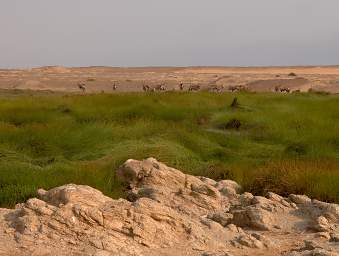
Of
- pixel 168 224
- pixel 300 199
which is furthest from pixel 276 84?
pixel 168 224

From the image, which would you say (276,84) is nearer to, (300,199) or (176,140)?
(176,140)

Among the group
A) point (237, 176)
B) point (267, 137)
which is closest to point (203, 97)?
point (267, 137)

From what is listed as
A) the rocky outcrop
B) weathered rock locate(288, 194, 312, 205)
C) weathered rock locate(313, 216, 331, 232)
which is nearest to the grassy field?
weathered rock locate(288, 194, 312, 205)

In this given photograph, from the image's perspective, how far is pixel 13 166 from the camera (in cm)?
1191

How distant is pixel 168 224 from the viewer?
7.28 meters

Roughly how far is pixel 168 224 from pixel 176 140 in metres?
9.28

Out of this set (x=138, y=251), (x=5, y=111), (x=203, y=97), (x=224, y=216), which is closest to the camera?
(x=138, y=251)

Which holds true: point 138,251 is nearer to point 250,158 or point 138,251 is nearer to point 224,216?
point 224,216

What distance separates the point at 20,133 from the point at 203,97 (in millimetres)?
10749

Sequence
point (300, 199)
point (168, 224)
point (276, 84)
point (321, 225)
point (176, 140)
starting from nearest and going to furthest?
1. point (168, 224)
2. point (321, 225)
3. point (300, 199)
4. point (176, 140)
5. point (276, 84)

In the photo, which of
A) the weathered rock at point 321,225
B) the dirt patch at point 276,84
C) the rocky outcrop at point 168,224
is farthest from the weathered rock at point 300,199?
the dirt patch at point 276,84

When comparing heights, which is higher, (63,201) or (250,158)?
(63,201)

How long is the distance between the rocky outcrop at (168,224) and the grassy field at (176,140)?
1525mm

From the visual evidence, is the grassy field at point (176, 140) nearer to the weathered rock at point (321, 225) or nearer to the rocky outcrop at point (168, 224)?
the rocky outcrop at point (168, 224)
